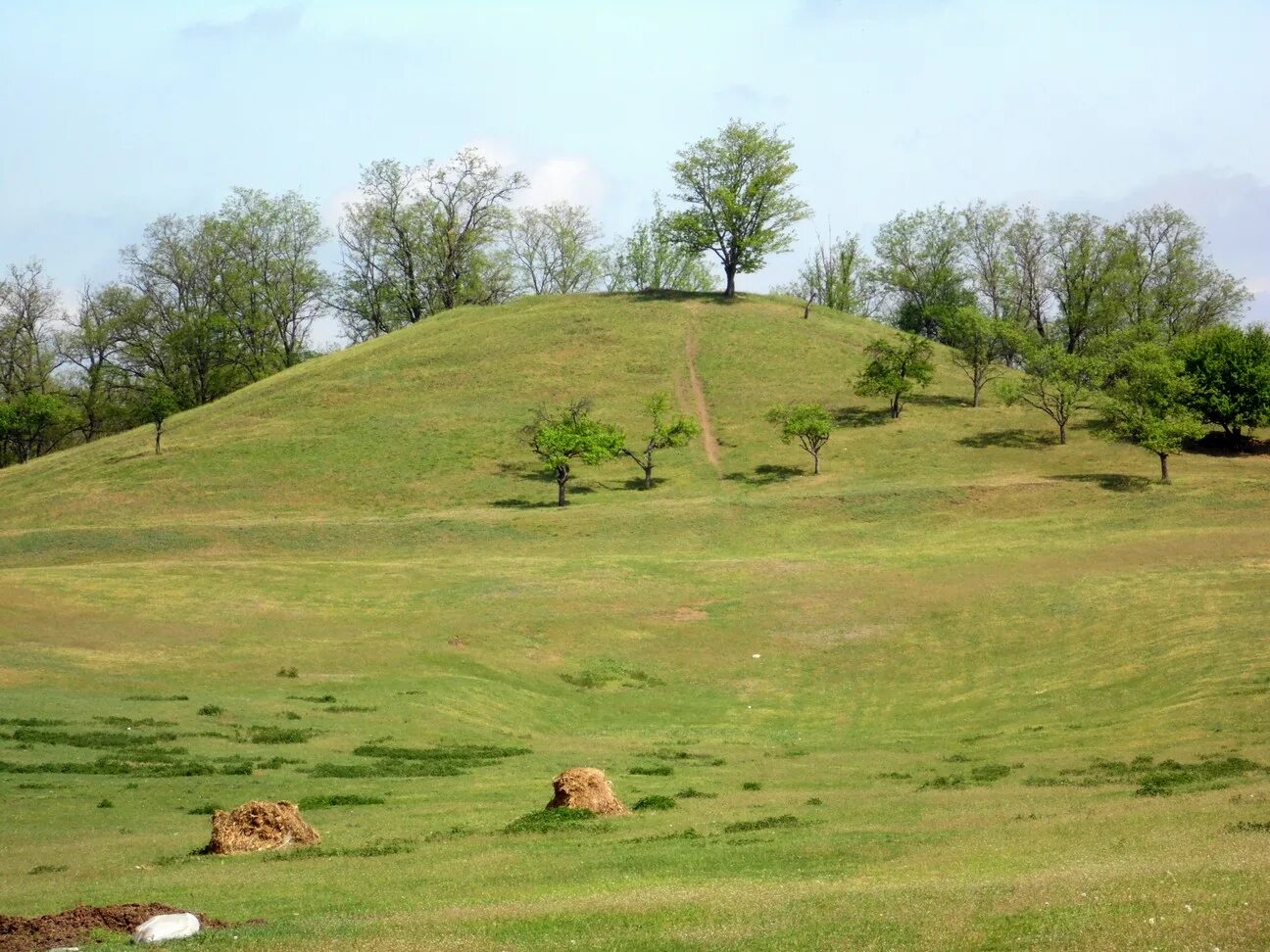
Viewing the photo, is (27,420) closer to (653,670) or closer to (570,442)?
(570,442)

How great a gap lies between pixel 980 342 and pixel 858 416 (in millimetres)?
10566

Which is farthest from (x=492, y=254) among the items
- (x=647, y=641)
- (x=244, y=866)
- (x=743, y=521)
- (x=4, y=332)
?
(x=244, y=866)

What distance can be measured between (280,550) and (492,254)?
7794 cm

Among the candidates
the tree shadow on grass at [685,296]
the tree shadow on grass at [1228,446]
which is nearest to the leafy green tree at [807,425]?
the tree shadow on grass at [1228,446]

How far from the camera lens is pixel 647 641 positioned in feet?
147

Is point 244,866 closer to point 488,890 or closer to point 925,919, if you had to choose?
point 488,890

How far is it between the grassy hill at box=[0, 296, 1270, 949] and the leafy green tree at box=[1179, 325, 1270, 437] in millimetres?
6514

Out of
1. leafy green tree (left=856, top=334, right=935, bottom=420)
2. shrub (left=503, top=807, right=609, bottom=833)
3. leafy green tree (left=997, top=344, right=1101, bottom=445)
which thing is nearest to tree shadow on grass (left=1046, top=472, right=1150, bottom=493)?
leafy green tree (left=997, top=344, right=1101, bottom=445)

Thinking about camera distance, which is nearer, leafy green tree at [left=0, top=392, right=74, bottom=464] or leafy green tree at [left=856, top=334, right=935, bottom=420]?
leafy green tree at [left=856, top=334, right=935, bottom=420]

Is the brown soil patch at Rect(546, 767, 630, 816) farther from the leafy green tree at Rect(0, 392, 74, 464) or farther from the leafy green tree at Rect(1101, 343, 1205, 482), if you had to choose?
the leafy green tree at Rect(0, 392, 74, 464)

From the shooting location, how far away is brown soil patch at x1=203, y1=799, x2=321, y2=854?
776 inches

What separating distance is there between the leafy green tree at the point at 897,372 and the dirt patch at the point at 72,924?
253 feet

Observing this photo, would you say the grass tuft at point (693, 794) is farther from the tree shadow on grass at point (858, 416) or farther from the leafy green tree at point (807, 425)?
the tree shadow on grass at point (858, 416)

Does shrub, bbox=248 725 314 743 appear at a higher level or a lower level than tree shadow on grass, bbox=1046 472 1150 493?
lower
